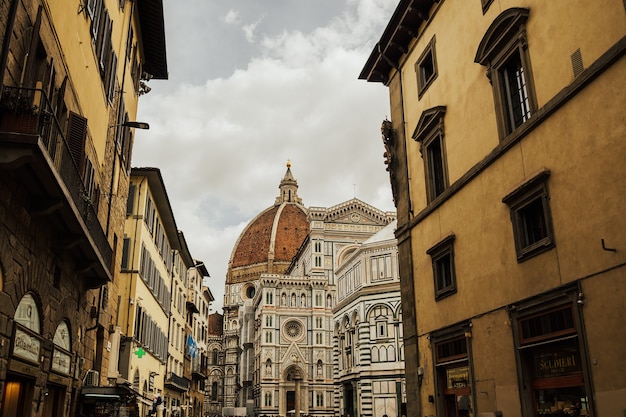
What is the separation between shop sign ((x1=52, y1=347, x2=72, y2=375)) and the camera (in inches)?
507

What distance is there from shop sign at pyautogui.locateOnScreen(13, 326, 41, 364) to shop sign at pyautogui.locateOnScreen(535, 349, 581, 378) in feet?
32.2

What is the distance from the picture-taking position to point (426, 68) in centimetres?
1934

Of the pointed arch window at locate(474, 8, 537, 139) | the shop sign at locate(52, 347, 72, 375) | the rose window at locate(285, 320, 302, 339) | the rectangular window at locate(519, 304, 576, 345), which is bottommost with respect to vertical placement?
the shop sign at locate(52, 347, 72, 375)

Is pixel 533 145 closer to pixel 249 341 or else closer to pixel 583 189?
pixel 583 189

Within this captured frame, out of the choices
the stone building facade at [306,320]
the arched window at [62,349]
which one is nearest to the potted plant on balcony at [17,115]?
the arched window at [62,349]

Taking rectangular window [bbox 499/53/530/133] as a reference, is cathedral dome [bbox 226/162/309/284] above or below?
above

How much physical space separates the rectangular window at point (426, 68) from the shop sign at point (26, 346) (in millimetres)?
12805

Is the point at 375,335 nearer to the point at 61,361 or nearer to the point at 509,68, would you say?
the point at 509,68

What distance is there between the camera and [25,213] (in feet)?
33.9

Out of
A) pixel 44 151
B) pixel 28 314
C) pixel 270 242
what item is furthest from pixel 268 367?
pixel 44 151

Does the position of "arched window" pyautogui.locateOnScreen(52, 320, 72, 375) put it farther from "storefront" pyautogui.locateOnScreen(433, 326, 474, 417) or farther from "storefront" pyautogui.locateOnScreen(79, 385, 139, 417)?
"storefront" pyautogui.locateOnScreen(433, 326, 474, 417)

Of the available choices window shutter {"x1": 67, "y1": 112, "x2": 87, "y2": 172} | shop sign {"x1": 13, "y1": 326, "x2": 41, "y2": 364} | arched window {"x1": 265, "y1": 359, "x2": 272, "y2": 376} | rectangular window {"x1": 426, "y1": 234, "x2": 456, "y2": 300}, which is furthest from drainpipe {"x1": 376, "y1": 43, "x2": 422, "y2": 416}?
arched window {"x1": 265, "y1": 359, "x2": 272, "y2": 376}

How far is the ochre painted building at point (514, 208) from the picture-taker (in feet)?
34.2

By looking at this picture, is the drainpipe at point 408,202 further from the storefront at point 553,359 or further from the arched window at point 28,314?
the arched window at point 28,314
